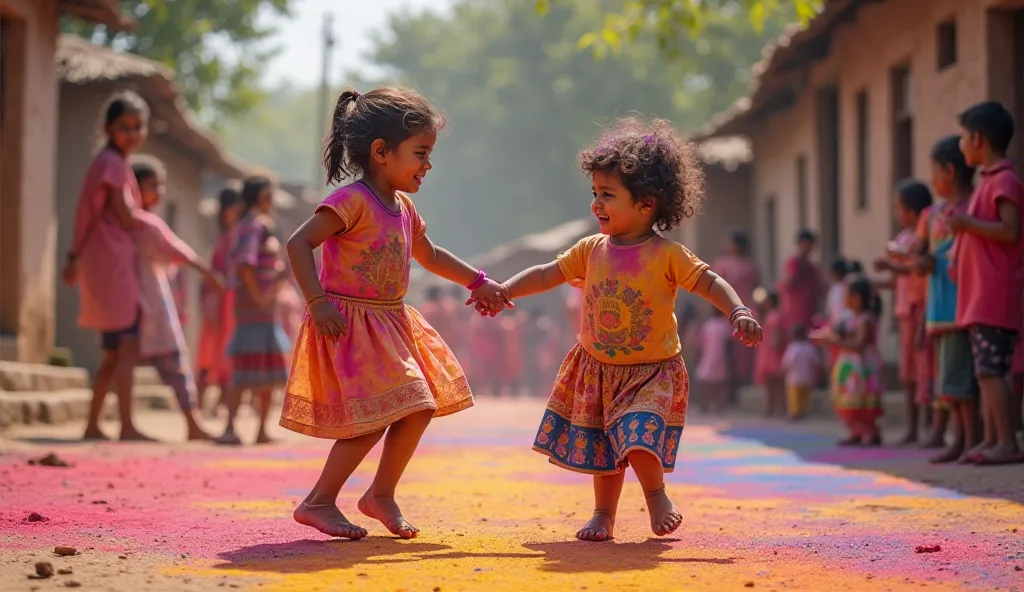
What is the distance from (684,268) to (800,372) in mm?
9068

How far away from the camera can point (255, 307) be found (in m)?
9.62

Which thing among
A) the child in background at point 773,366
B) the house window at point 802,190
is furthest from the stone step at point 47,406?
the house window at point 802,190

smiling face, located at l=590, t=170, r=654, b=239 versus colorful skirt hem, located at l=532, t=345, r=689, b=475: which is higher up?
smiling face, located at l=590, t=170, r=654, b=239

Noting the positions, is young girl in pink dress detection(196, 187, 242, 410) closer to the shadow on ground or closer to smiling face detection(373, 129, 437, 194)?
the shadow on ground

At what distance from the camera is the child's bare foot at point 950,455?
7797 millimetres

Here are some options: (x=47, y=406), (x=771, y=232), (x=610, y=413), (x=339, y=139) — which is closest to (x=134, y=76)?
(x=47, y=406)

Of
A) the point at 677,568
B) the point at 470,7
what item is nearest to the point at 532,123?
the point at 470,7

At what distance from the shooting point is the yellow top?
16.4 ft

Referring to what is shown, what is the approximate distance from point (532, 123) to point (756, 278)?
110ft

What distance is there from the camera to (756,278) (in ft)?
57.2

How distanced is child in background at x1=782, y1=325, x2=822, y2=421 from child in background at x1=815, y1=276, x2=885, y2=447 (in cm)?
373

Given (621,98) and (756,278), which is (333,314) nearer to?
(756,278)

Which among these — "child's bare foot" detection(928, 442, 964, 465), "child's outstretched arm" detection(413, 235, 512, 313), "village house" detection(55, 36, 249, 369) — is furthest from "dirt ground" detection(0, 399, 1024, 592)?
"village house" detection(55, 36, 249, 369)

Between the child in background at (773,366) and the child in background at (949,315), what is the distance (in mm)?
6793
